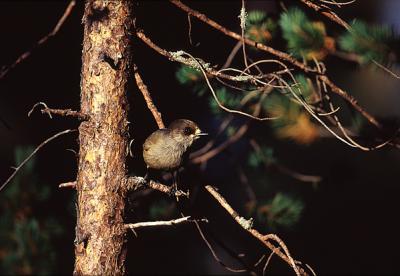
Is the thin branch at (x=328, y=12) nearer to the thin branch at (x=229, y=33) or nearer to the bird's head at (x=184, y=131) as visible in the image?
the thin branch at (x=229, y=33)

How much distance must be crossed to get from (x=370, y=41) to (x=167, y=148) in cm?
135

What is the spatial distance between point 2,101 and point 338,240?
214 inches

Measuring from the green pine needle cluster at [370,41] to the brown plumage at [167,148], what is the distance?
1157 mm

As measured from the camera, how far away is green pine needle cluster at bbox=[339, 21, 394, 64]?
9.41ft

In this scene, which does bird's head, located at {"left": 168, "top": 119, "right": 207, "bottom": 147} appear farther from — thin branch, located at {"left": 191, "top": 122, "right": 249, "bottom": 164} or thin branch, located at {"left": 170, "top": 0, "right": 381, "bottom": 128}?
thin branch, located at {"left": 170, "top": 0, "right": 381, "bottom": 128}

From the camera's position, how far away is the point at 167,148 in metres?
3.24

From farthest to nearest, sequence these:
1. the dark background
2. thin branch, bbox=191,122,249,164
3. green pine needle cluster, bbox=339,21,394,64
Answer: the dark background, thin branch, bbox=191,122,249,164, green pine needle cluster, bbox=339,21,394,64

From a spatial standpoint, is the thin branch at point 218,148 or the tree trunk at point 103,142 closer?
the tree trunk at point 103,142

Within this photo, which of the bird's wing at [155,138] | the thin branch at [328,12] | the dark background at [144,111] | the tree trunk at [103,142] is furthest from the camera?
the dark background at [144,111]

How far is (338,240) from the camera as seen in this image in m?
8.15

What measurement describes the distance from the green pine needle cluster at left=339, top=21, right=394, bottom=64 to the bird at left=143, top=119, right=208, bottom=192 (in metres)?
1.16

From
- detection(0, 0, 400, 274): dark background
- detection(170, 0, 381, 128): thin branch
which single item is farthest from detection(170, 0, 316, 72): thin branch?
detection(0, 0, 400, 274): dark background

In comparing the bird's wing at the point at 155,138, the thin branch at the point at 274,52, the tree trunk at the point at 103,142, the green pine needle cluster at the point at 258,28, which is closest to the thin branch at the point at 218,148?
the bird's wing at the point at 155,138

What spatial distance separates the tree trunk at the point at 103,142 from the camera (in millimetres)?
2439
